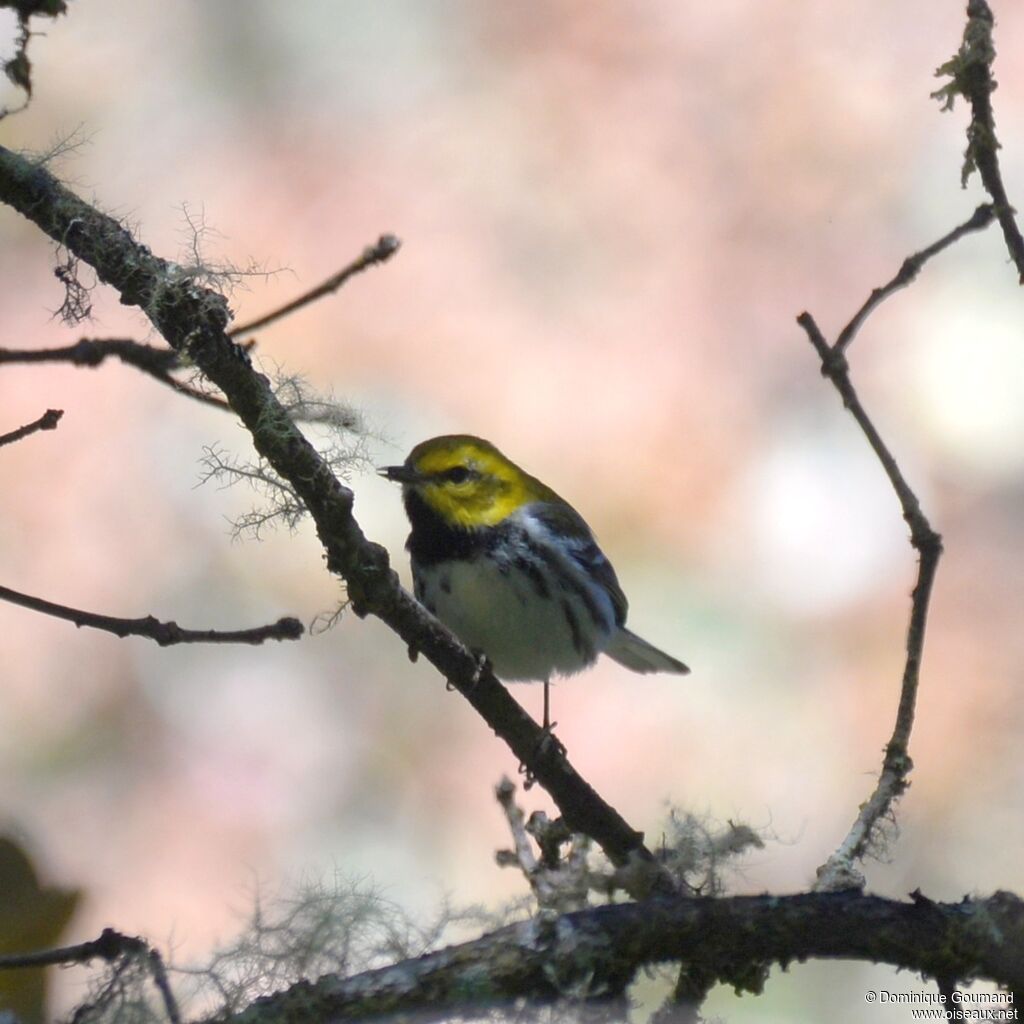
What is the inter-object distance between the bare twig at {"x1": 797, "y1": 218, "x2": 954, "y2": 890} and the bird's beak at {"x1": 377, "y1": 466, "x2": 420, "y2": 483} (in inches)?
36.2

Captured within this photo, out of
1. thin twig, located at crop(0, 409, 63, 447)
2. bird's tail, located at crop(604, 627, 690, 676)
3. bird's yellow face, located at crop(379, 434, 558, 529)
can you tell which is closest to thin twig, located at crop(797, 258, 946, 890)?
thin twig, located at crop(0, 409, 63, 447)

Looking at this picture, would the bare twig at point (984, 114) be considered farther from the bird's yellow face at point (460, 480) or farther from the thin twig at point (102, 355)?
the bird's yellow face at point (460, 480)

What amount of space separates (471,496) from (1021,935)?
1218 mm

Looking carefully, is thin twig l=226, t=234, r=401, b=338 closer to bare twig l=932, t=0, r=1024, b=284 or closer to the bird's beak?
bare twig l=932, t=0, r=1024, b=284

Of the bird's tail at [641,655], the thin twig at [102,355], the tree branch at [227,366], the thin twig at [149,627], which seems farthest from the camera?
the bird's tail at [641,655]

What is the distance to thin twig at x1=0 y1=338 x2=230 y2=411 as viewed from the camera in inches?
24.5

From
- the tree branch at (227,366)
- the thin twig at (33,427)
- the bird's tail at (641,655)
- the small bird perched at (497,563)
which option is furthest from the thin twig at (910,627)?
the bird's tail at (641,655)

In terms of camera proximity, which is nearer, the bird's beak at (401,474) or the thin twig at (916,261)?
the thin twig at (916,261)

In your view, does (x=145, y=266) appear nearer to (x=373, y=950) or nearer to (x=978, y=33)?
(x=373, y=950)

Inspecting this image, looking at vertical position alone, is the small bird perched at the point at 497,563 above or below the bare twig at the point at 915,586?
above

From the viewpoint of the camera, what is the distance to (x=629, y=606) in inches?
94.3

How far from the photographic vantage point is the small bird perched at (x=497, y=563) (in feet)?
6.39

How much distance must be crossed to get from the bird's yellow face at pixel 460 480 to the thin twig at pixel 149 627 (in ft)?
3.25

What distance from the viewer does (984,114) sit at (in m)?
1.00
